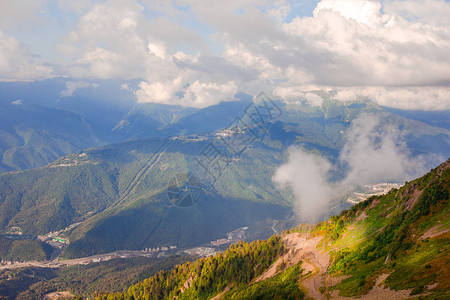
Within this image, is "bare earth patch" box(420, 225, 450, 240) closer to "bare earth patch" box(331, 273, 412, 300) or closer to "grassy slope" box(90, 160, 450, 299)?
"grassy slope" box(90, 160, 450, 299)

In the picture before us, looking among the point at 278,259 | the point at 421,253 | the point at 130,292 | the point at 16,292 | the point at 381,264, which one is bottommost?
the point at 16,292

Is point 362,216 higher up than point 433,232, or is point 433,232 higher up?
point 433,232

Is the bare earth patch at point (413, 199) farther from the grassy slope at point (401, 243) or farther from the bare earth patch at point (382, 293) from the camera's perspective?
the bare earth patch at point (382, 293)

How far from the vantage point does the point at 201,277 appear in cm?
11200

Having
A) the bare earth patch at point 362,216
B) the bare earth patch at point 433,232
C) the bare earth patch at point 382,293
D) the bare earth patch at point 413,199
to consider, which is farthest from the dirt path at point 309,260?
the bare earth patch at point 413,199

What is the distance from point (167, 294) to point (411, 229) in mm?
100482

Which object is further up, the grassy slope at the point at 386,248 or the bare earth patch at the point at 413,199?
the bare earth patch at the point at 413,199

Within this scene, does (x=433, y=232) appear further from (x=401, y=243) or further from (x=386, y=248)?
(x=386, y=248)

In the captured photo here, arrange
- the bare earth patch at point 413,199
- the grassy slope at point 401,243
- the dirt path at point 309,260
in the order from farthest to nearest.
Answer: the bare earth patch at point 413,199
the dirt path at point 309,260
the grassy slope at point 401,243

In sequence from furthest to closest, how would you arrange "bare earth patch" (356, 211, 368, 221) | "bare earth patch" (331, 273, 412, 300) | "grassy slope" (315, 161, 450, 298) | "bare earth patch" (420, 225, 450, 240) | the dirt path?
"bare earth patch" (356, 211, 368, 221), the dirt path, "bare earth patch" (420, 225, 450, 240), "grassy slope" (315, 161, 450, 298), "bare earth patch" (331, 273, 412, 300)

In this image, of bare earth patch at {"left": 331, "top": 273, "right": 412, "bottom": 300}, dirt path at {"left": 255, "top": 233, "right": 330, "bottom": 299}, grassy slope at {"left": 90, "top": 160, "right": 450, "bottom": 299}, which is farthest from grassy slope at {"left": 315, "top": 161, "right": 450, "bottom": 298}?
dirt path at {"left": 255, "top": 233, "right": 330, "bottom": 299}

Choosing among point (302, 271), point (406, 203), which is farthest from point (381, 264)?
point (302, 271)

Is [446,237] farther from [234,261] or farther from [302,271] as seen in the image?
[234,261]

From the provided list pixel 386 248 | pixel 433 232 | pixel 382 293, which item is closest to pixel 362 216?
pixel 386 248
